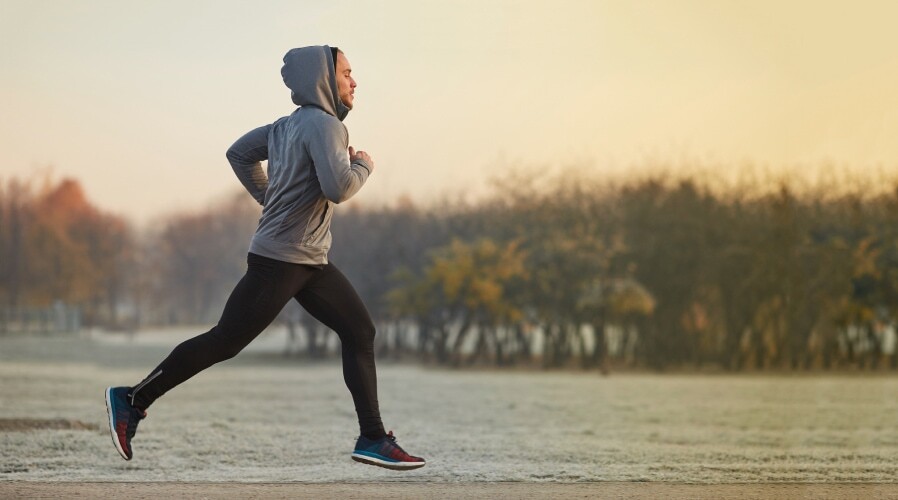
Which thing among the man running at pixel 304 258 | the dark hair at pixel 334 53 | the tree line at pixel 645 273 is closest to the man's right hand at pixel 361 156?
the man running at pixel 304 258

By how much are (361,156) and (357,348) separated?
906 millimetres

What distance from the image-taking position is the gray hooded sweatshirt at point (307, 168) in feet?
18.1

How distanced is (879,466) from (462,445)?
10.4 feet

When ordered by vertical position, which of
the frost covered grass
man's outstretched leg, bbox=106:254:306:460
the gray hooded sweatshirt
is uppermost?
the gray hooded sweatshirt

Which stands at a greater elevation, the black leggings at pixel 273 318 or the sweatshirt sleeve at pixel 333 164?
the sweatshirt sleeve at pixel 333 164

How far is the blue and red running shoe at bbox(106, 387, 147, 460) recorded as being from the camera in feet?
19.4

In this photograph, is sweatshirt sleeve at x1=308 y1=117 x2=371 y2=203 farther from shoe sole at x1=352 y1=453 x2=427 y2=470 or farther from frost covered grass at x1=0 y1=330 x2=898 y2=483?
frost covered grass at x1=0 y1=330 x2=898 y2=483

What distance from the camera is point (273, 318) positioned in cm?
584

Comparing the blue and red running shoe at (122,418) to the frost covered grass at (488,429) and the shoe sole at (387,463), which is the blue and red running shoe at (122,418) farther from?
the frost covered grass at (488,429)

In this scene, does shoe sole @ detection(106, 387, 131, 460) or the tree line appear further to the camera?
the tree line

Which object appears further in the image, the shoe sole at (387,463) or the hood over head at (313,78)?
the shoe sole at (387,463)

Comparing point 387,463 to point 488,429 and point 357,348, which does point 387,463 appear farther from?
point 488,429

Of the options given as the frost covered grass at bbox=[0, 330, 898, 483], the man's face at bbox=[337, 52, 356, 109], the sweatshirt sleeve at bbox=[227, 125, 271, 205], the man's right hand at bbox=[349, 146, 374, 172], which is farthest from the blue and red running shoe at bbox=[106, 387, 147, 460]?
the man's face at bbox=[337, 52, 356, 109]

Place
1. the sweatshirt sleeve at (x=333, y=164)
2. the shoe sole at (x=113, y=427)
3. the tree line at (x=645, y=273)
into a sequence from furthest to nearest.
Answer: the tree line at (x=645, y=273)
the shoe sole at (x=113, y=427)
the sweatshirt sleeve at (x=333, y=164)
